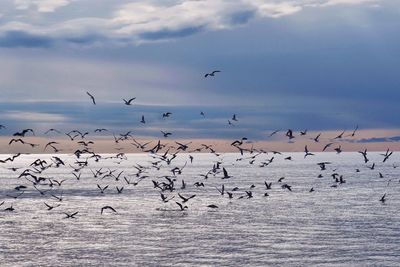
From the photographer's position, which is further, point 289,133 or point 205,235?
point 205,235

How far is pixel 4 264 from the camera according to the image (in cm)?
4631

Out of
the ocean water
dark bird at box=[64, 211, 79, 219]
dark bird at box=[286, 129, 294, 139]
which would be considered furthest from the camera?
dark bird at box=[64, 211, 79, 219]

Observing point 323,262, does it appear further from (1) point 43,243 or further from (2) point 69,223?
(2) point 69,223

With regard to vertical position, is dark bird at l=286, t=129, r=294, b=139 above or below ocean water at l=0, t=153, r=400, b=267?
above

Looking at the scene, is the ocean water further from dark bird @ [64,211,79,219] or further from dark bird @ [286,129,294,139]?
dark bird @ [286,129,294,139]

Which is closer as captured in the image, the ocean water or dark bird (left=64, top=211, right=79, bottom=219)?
the ocean water

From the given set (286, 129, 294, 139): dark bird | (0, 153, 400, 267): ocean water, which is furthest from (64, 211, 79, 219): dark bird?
(286, 129, 294, 139): dark bird

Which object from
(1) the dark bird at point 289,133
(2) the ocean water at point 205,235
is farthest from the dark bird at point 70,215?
(1) the dark bird at point 289,133

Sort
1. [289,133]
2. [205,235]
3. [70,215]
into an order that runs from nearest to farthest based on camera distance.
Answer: [289,133] → [205,235] → [70,215]

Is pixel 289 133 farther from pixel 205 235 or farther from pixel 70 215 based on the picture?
pixel 70 215

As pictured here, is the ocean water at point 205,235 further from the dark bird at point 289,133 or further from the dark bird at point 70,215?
the dark bird at point 289,133

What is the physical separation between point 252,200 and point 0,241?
54655 mm

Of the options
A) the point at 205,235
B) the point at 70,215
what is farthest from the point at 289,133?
the point at 70,215

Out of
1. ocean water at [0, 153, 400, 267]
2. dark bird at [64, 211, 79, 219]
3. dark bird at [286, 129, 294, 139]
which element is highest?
dark bird at [286, 129, 294, 139]
